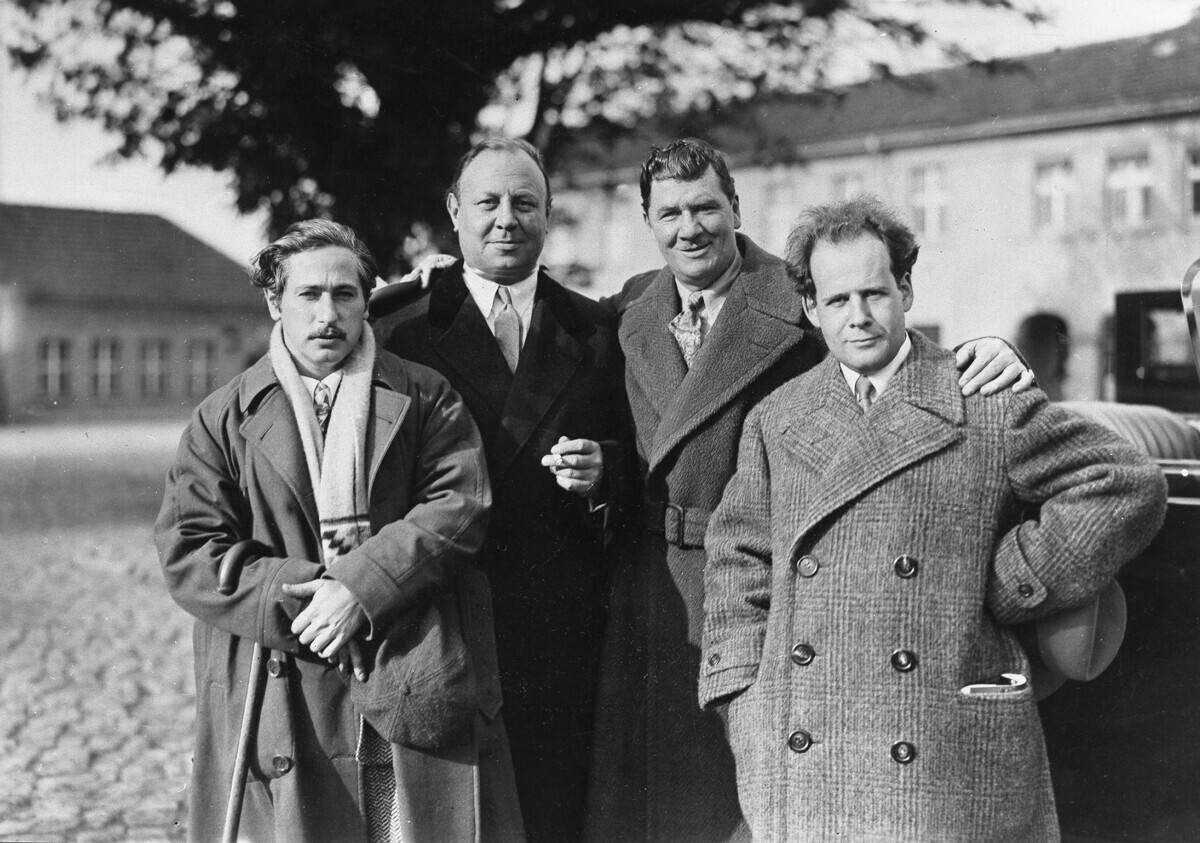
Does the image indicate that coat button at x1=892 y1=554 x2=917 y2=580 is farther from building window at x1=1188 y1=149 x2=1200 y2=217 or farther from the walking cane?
building window at x1=1188 y1=149 x2=1200 y2=217

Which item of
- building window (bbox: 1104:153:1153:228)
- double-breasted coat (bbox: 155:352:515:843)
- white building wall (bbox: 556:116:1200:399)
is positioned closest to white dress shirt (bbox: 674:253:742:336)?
double-breasted coat (bbox: 155:352:515:843)

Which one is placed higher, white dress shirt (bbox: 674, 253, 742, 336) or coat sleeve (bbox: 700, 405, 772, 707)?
white dress shirt (bbox: 674, 253, 742, 336)

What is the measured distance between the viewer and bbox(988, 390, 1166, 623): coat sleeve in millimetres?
2311

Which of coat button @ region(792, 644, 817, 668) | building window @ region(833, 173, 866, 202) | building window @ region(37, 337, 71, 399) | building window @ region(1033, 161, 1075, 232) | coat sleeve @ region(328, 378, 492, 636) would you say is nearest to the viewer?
coat button @ region(792, 644, 817, 668)

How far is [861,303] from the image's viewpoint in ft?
8.21

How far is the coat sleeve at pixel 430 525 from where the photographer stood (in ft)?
8.30

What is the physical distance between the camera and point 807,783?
2.40m

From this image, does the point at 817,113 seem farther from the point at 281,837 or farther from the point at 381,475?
the point at 281,837

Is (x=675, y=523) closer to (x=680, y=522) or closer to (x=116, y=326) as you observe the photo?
(x=680, y=522)

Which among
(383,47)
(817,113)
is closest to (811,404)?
(383,47)

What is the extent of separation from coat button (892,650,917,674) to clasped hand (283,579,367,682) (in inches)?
45.5

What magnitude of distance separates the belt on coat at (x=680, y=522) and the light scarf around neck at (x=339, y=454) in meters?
0.82

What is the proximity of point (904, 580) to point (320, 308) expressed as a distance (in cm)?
147

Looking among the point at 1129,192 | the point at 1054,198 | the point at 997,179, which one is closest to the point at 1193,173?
the point at 1129,192
